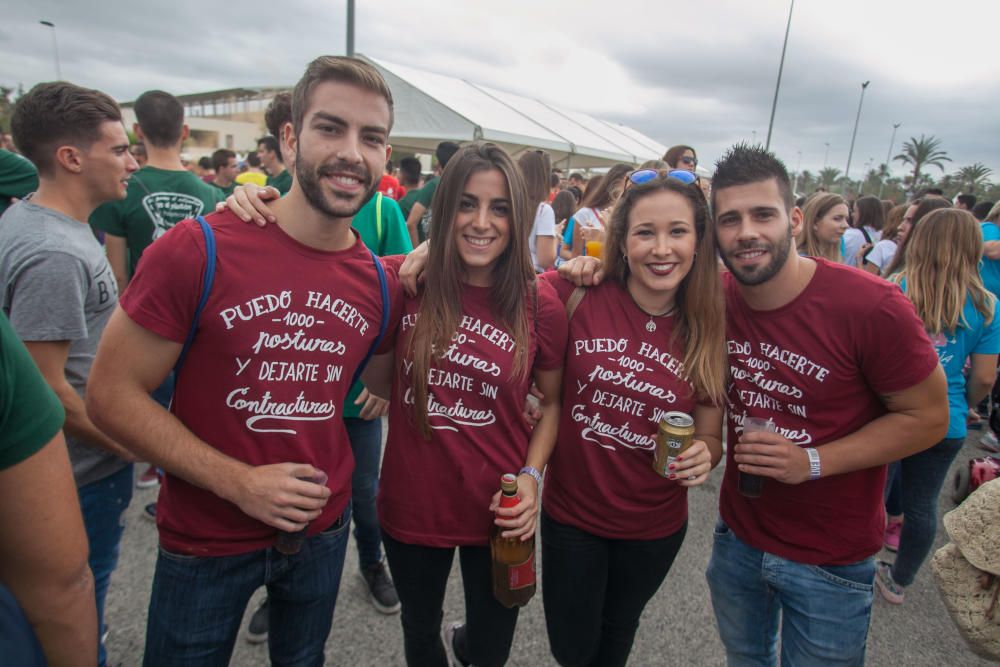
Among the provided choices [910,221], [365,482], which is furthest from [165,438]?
[910,221]

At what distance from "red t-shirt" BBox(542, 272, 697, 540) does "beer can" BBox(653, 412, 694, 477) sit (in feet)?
0.45

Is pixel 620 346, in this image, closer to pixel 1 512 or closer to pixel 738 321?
pixel 738 321

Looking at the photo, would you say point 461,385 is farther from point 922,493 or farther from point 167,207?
point 922,493

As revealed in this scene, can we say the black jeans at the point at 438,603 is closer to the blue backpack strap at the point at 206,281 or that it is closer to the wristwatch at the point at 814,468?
the blue backpack strap at the point at 206,281

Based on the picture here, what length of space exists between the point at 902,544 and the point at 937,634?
46cm

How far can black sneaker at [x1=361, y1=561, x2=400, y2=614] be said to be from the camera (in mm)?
Result: 2715

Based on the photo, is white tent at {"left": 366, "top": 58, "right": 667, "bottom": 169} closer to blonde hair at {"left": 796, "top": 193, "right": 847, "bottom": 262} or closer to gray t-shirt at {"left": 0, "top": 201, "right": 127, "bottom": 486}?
blonde hair at {"left": 796, "top": 193, "right": 847, "bottom": 262}

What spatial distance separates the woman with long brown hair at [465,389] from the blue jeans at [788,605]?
89 centimetres

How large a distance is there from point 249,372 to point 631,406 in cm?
127

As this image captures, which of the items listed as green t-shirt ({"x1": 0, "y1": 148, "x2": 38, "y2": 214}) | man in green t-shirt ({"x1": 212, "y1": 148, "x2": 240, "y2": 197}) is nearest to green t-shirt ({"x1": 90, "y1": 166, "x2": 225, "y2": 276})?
green t-shirt ({"x1": 0, "y1": 148, "x2": 38, "y2": 214})

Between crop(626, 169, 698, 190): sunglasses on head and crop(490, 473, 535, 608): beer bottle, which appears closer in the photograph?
crop(490, 473, 535, 608): beer bottle

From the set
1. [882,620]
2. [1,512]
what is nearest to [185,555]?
[1,512]

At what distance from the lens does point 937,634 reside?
279cm

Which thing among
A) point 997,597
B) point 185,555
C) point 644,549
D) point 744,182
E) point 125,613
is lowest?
point 125,613
